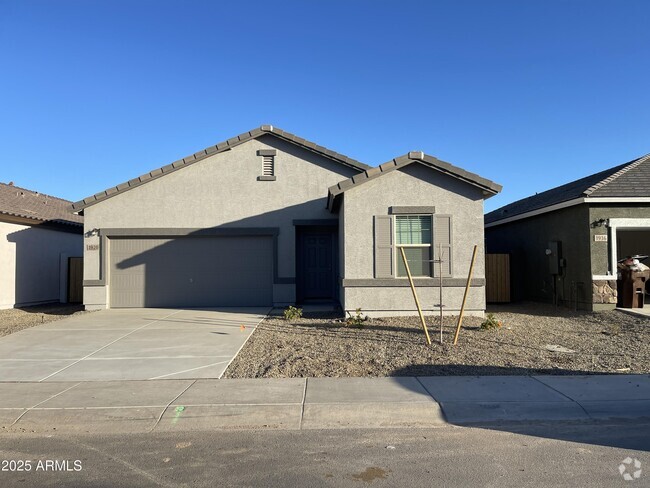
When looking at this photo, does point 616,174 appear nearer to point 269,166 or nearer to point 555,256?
point 555,256

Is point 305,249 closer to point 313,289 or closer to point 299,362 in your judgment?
point 313,289

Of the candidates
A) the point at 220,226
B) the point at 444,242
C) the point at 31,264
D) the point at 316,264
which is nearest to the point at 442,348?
the point at 444,242

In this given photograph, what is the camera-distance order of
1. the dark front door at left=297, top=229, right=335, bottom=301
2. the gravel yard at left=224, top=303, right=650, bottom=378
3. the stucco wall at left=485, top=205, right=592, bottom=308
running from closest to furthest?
1. the gravel yard at left=224, top=303, right=650, bottom=378
2. the stucco wall at left=485, top=205, right=592, bottom=308
3. the dark front door at left=297, top=229, right=335, bottom=301

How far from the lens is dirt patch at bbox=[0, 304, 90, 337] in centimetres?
1190

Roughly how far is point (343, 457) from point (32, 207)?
60.1 ft

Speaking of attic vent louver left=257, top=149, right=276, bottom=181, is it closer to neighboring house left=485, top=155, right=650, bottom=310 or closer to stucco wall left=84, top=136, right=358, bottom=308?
stucco wall left=84, top=136, right=358, bottom=308

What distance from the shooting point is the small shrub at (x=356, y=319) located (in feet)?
35.3

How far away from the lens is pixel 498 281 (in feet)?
52.1

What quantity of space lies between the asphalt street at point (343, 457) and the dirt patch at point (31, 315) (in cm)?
771

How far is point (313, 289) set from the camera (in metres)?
15.8

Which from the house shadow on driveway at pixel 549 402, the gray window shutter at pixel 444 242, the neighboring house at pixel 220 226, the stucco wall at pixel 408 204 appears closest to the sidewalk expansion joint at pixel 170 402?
the house shadow on driveway at pixel 549 402

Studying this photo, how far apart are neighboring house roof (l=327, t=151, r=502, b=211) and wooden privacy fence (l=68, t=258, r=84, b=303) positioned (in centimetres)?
1075

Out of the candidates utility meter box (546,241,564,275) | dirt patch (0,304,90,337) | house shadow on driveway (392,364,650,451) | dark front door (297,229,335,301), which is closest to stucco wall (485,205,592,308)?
utility meter box (546,241,564,275)

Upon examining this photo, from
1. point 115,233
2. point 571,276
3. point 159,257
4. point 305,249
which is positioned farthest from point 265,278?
point 571,276
